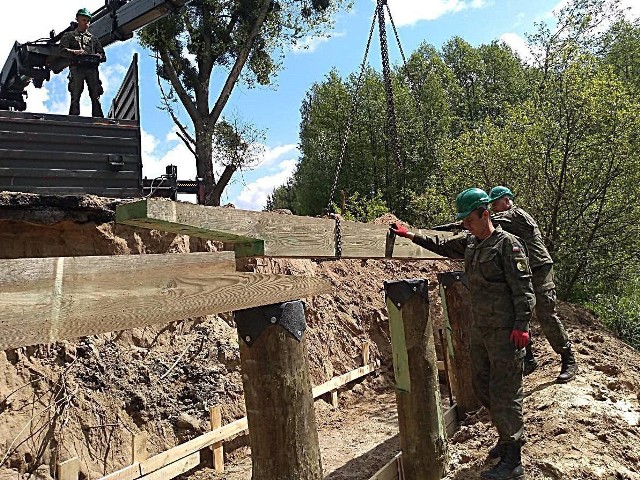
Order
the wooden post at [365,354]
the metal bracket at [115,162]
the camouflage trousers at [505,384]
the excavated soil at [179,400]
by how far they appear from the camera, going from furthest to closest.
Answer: the wooden post at [365,354] → the metal bracket at [115,162] → the excavated soil at [179,400] → the camouflage trousers at [505,384]

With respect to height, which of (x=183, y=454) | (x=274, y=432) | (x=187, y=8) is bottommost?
(x=183, y=454)

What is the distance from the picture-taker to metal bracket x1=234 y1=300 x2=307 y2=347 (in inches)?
98.9

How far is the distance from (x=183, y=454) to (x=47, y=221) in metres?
2.89

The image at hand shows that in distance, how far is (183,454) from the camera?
5.64 meters

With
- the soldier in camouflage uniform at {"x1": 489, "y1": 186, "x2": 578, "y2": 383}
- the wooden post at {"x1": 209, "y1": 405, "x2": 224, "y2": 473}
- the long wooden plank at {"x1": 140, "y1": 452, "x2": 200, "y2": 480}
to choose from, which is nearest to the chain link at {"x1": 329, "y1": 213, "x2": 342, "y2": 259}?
→ the soldier in camouflage uniform at {"x1": 489, "y1": 186, "x2": 578, "y2": 383}

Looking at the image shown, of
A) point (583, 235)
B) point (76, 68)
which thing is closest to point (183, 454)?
point (76, 68)

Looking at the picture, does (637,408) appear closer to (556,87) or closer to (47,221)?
Answer: (47,221)

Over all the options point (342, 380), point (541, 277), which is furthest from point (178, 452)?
point (541, 277)

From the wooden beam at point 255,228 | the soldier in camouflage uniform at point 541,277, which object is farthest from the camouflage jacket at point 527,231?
the wooden beam at point 255,228

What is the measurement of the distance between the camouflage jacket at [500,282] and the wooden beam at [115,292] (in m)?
2.20

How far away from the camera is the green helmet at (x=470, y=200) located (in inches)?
165

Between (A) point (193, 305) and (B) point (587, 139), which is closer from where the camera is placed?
(A) point (193, 305)

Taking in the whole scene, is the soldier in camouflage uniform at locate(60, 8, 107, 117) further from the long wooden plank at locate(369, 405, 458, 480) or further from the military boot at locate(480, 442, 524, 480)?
the military boot at locate(480, 442, 524, 480)

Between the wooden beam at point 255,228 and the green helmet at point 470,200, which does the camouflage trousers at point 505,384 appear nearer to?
the green helmet at point 470,200
